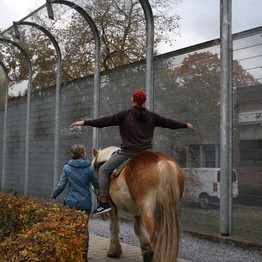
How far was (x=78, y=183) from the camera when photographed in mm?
6543

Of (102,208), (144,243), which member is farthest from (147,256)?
(102,208)

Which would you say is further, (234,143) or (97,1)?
(97,1)

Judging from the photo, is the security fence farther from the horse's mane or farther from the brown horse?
the brown horse

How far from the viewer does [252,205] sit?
7.33 m

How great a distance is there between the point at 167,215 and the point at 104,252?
2629mm

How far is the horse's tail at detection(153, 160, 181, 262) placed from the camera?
195 inches

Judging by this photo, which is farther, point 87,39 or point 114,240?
point 87,39

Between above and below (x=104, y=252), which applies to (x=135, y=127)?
above

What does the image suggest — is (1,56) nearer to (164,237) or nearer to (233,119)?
(233,119)

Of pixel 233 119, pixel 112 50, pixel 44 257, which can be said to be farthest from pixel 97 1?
pixel 44 257

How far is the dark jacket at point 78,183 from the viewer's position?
21.3 feet

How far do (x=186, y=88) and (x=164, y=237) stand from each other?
14.6 feet

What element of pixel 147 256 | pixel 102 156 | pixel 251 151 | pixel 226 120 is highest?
pixel 226 120

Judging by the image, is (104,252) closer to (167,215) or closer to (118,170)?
(118,170)
